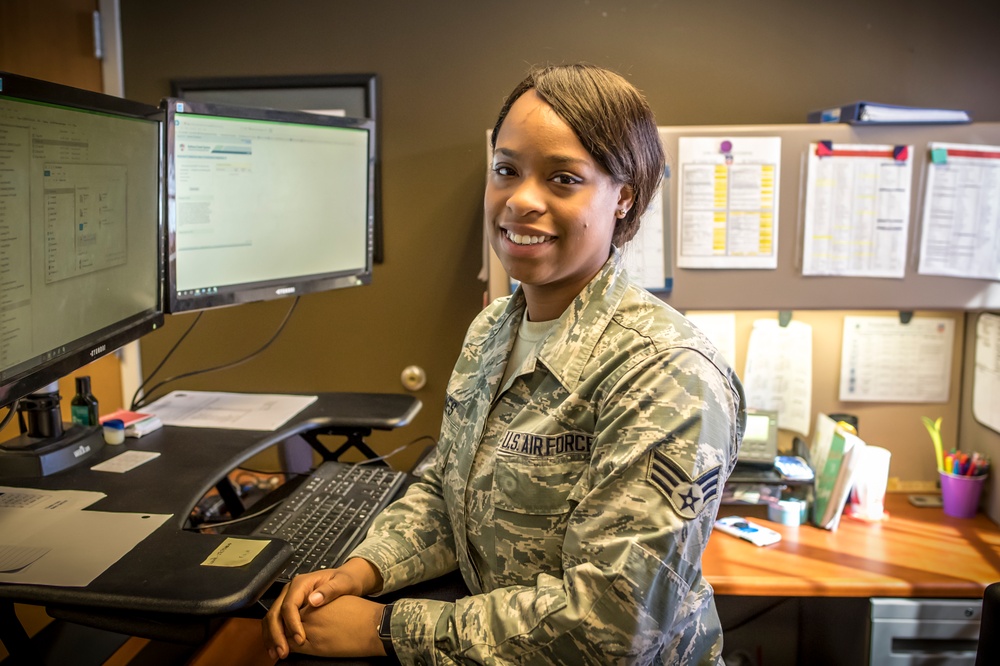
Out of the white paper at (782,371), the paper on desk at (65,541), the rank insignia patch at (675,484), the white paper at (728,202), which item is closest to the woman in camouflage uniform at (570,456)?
the rank insignia patch at (675,484)

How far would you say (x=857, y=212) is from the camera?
5.97 feet

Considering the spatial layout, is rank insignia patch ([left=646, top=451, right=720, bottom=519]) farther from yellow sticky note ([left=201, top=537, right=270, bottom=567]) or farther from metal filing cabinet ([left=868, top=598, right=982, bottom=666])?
metal filing cabinet ([left=868, top=598, right=982, bottom=666])

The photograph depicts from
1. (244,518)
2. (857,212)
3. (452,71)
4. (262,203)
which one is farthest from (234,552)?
(857,212)

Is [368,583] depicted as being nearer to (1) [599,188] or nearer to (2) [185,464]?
(2) [185,464]

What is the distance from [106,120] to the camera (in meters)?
1.27

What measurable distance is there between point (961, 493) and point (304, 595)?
149cm

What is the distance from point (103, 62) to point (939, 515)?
2.26m

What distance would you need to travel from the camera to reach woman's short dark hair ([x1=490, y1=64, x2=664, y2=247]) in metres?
1.00

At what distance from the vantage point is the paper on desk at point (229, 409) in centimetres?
163

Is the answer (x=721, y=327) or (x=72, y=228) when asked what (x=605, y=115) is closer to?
(x=72, y=228)

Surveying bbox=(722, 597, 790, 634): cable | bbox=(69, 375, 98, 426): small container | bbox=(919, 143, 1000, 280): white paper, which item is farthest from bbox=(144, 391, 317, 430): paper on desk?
bbox=(919, 143, 1000, 280): white paper

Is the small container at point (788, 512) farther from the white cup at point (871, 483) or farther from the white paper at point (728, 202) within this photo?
the white paper at point (728, 202)

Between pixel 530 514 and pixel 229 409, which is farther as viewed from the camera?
pixel 229 409

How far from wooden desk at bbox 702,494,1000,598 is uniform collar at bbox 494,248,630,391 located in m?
0.75
